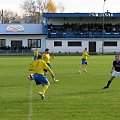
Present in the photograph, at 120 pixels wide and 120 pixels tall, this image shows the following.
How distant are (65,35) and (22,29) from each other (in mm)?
8674

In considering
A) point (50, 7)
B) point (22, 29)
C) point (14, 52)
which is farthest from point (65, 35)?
point (50, 7)

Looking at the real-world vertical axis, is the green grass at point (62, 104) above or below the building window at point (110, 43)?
above

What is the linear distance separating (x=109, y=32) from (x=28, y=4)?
4846cm

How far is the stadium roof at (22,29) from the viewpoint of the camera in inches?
3164

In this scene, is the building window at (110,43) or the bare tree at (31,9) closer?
the building window at (110,43)

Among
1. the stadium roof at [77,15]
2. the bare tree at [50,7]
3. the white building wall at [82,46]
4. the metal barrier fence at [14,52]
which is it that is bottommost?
the metal barrier fence at [14,52]

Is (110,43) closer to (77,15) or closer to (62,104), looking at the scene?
(77,15)

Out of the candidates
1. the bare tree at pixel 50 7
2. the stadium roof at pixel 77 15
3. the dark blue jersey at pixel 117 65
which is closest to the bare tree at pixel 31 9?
the bare tree at pixel 50 7

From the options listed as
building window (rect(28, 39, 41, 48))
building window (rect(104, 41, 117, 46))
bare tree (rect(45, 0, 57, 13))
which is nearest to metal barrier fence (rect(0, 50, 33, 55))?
building window (rect(28, 39, 41, 48))

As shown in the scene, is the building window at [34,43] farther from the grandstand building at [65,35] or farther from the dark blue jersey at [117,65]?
the dark blue jersey at [117,65]

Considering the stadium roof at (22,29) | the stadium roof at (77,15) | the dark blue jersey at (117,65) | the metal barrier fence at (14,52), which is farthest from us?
Result: the stadium roof at (77,15)

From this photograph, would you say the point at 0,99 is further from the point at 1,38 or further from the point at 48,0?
the point at 48,0

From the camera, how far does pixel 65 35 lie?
80.4m

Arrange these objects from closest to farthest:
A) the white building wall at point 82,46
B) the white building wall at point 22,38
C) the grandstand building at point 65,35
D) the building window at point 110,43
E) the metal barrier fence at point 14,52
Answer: the metal barrier fence at point 14,52 → the white building wall at point 82,46 → the grandstand building at point 65,35 → the building window at point 110,43 → the white building wall at point 22,38
